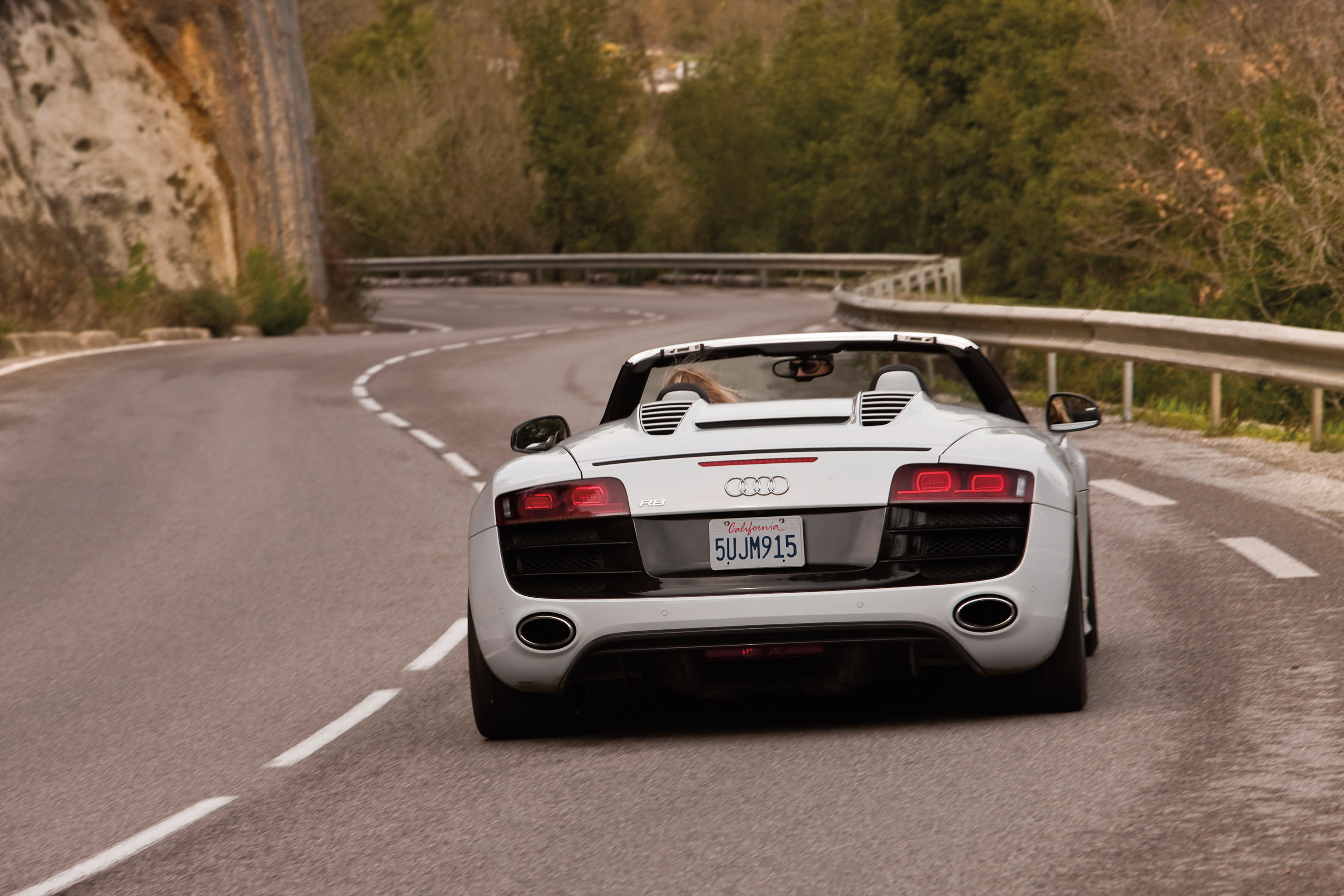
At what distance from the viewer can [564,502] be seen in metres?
5.90

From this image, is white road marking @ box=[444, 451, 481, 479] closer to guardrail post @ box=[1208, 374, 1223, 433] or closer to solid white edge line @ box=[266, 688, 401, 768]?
guardrail post @ box=[1208, 374, 1223, 433]

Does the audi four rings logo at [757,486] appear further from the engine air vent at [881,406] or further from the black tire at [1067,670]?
the black tire at [1067,670]

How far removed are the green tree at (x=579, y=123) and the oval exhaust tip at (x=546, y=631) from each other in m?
65.8

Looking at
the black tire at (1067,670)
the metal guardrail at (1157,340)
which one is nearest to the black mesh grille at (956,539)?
the black tire at (1067,670)

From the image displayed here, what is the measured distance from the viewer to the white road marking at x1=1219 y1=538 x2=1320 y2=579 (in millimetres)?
8641

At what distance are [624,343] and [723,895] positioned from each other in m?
26.6

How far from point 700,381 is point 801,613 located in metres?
1.42

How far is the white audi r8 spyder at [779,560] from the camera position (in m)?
5.71

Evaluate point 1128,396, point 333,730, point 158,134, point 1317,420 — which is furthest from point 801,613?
point 158,134

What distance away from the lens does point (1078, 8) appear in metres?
51.3

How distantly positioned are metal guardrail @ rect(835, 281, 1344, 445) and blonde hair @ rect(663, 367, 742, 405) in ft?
21.5

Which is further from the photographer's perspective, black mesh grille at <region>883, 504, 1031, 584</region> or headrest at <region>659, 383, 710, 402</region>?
headrest at <region>659, 383, 710, 402</region>

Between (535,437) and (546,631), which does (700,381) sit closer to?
(535,437)

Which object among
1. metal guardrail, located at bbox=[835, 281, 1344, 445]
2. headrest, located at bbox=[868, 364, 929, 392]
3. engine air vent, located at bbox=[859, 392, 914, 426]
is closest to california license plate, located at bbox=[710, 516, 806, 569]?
engine air vent, located at bbox=[859, 392, 914, 426]
